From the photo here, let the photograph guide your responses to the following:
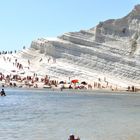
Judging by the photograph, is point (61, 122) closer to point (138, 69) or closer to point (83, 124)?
point (83, 124)

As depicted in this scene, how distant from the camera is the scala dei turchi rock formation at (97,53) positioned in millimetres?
110438

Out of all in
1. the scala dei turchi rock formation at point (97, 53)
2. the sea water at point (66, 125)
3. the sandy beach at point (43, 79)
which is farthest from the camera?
the scala dei turchi rock formation at point (97, 53)

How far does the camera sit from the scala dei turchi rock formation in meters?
110

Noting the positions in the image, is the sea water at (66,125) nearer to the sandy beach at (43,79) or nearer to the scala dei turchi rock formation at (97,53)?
the sandy beach at (43,79)

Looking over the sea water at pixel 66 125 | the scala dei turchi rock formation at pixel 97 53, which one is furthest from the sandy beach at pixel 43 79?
the sea water at pixel 66 125

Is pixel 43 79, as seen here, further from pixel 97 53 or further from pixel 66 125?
pixel 66 125

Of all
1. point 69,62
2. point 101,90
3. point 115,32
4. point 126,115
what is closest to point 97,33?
point 115,32

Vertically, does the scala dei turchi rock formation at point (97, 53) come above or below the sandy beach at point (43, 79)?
above

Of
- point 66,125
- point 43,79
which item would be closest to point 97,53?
point 43,79

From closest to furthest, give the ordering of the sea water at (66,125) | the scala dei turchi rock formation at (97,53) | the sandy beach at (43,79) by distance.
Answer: the sea water at (66,125)
the sandy beach at (43,79)
the scala dei turchi rock formation at (97,53)

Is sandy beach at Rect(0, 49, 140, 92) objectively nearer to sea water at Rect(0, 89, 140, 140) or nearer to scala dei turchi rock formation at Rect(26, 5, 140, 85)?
scala dei turchi rock formation at Rect(26, 5, 140, 85)

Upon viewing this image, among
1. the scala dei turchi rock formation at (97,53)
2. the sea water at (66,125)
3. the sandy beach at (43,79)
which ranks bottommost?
the sea water at (66,125)

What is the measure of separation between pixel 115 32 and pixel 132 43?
473 centimetres

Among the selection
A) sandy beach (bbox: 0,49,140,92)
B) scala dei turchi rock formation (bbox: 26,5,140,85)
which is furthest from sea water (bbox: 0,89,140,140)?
scala dei turchi rock formation (bbox: 26,5,140,85)
